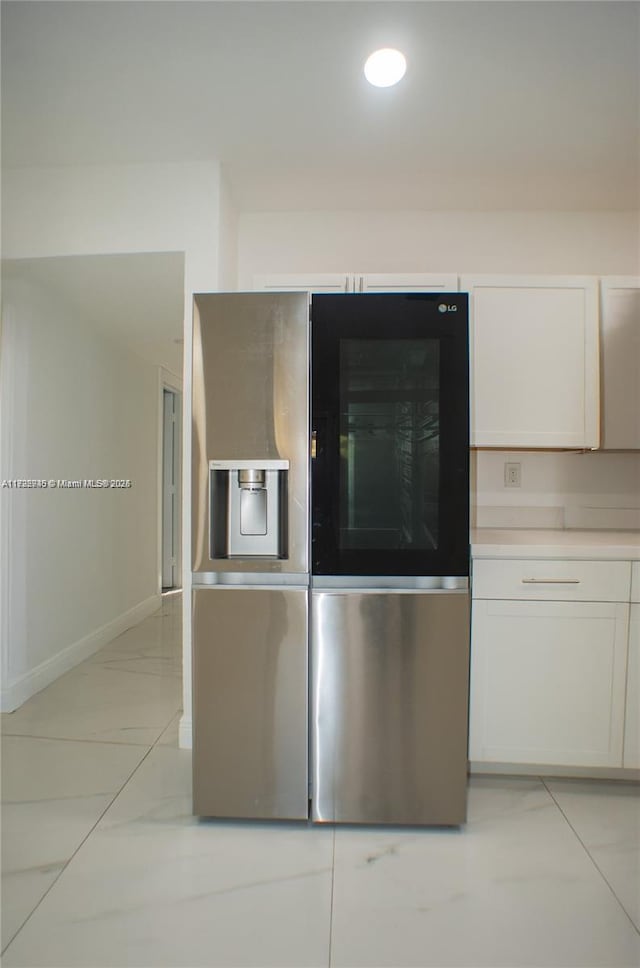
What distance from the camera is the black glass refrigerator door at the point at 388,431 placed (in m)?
1.83

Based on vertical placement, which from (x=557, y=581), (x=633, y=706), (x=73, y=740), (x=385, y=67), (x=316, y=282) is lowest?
(x=73, y=740)

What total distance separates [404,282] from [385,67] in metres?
0.78

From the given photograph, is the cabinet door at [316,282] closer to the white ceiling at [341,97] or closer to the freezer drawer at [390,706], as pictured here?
the white ceiling at [341,97]

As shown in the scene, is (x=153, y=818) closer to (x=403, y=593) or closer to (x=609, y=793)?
(x=403, y=593)

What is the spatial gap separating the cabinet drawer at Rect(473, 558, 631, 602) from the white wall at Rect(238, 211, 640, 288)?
156 centimetres

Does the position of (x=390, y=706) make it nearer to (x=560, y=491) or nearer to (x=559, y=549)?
(x=559, y=549)

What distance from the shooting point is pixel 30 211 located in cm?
250

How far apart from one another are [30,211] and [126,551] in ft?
8.54

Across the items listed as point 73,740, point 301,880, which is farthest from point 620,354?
point 73,740

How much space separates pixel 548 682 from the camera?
2109mm

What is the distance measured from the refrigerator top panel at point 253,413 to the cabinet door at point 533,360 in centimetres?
98

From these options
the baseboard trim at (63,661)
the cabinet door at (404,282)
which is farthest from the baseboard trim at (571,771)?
the baseboard trim at (63,661)

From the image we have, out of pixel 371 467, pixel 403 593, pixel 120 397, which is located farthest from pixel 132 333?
pixel 403 593

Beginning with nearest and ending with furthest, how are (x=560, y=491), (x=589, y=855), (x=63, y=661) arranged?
(x=589, y=855) → (x=560, y=491) → (x=63, y=661)
